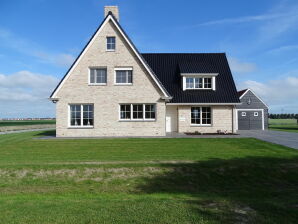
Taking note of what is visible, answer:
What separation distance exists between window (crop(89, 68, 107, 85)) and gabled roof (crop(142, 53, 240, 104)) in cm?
682

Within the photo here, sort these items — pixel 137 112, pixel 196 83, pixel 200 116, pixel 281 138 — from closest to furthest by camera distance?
pixel 281 138 → pixel 137 112 → pixel 200 116 → pixel 196 83

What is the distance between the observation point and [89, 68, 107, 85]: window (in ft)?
75.3

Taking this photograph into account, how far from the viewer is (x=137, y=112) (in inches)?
907

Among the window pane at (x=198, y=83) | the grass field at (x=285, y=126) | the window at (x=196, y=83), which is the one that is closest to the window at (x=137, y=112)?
the window at (x=196, y=83)

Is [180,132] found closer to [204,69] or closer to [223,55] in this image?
[204,69]

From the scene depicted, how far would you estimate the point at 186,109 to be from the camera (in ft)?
84.1

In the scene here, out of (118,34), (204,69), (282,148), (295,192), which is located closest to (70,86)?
(118,34)

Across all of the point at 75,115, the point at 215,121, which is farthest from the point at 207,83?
the point at 75,115

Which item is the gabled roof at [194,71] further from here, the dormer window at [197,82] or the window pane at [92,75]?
the window pane at [92,75]

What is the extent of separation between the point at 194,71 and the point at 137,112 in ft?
25.1

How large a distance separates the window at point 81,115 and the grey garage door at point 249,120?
63.6ft

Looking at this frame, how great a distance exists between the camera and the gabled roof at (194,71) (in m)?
25.4

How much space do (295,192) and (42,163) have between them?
33.6 feet

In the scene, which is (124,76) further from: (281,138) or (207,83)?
(281,138)
